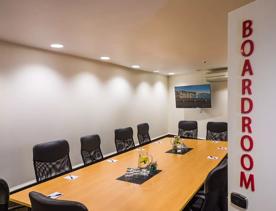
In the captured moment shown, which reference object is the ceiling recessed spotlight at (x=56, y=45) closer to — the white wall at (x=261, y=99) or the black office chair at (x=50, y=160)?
the black office chair at (x=50, y=160)

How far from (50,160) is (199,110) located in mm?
6017

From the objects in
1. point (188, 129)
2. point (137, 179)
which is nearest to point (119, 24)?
point (137, 179)

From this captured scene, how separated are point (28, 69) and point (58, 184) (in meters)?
2.32

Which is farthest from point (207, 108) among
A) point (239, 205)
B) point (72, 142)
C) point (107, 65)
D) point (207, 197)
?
point (239, 205)

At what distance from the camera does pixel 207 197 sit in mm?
1830

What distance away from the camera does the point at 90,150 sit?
3.30 metres

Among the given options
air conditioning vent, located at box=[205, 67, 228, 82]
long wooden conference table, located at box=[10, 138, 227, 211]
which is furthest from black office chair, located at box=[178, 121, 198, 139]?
air conditioning vent, located at box=[205, 67, 228, 82]

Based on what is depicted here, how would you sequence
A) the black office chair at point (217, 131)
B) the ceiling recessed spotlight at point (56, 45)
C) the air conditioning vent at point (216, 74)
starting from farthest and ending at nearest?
the air conditioning vent at point (216, 74)
the black office chair at point (217, 131)
the ceiling recessed spotlight at point (56, 45)

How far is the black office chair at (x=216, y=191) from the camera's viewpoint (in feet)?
5.95

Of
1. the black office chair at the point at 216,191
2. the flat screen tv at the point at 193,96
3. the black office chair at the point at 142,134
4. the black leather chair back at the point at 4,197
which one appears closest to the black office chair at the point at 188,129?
the black office chair at the point at 142,134

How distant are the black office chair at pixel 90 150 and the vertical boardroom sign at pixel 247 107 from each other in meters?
2.37

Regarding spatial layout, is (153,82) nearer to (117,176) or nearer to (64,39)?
(64,39)

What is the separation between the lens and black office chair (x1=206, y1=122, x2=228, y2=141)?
4.83 meters

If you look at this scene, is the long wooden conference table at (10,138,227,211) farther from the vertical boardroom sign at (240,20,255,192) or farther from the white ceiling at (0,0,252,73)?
the white ceiling at (0,0,252,73)
